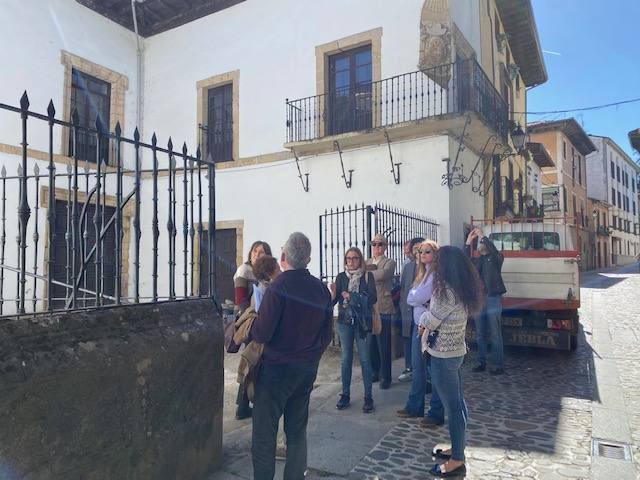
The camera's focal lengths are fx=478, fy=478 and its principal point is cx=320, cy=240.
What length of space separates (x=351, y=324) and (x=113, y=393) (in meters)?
2.63

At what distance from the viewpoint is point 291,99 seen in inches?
439

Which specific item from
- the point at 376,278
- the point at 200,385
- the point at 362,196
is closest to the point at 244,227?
Answer: the point at 362,196

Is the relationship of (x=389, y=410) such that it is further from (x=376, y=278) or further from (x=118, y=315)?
(x=118, y=315)

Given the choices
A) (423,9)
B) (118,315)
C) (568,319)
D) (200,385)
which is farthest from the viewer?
(423,9)

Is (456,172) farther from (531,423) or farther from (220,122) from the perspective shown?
(220,122)

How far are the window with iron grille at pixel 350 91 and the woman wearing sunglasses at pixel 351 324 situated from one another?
5.77 metres

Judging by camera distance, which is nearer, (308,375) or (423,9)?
(308,375)

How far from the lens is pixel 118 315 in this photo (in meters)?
2.83

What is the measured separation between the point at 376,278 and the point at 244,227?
660 centimetres

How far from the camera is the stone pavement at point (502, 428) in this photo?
11.5 feet

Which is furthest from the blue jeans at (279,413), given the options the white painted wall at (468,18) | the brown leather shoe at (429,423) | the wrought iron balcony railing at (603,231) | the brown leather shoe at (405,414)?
the wrought iron balcony railing at (603,231)

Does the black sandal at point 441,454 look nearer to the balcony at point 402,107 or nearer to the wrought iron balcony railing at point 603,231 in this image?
the balcony at point 402,107

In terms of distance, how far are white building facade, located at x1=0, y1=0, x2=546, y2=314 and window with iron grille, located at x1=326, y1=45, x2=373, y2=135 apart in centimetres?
3

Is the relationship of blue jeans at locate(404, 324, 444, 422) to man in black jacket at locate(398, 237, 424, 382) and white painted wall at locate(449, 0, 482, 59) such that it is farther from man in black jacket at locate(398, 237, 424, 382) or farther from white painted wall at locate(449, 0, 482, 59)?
white painted wall at locate(449, 0, 482, 59)
